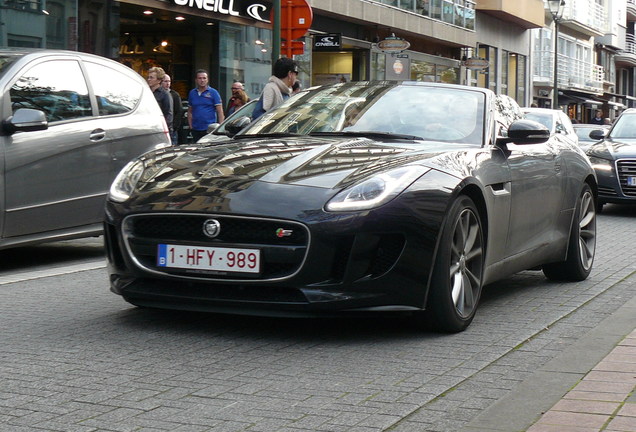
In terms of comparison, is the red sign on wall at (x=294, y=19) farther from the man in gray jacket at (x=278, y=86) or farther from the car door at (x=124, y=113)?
the car door at (x=124, y=113)

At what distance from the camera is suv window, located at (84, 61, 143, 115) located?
9781 millimetres

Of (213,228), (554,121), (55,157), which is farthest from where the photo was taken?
(554,121)

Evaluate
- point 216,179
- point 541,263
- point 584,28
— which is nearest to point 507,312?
point 541,263

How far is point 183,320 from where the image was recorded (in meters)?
6.38

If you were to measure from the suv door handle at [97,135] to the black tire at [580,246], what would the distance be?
3.57 m

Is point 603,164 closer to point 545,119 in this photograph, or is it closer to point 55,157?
point 545,119

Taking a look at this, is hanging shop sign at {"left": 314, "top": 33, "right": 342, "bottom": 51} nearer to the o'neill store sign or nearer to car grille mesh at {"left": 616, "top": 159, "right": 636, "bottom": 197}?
the o'neill store sign

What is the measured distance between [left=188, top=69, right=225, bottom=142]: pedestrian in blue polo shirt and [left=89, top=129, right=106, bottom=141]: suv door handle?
9.73m

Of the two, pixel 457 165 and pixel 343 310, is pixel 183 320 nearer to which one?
pixel 343 310

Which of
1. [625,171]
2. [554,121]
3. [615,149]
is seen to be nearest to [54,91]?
[625,171]

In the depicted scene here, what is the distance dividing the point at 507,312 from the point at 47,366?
299 centimetres

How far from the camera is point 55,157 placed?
893 centimetres

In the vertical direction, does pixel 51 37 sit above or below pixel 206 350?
above

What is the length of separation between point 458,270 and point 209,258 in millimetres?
1352
